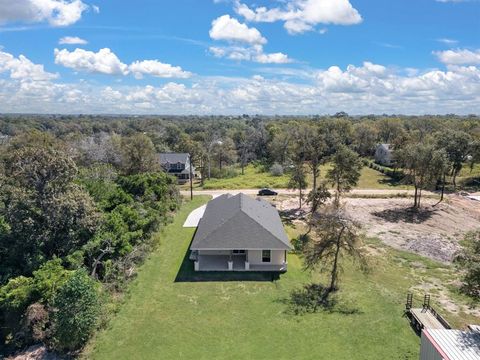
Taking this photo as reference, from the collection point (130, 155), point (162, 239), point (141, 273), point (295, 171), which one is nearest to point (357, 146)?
point (295, 171)

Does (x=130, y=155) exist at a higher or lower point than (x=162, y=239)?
higher

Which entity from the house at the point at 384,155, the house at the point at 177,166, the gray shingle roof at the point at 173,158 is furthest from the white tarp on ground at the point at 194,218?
the house at the point at 384,155

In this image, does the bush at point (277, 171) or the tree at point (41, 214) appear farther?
the bush at point (277, 171)

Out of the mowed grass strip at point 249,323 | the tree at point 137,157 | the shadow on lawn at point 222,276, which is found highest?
the tree at point 137,157

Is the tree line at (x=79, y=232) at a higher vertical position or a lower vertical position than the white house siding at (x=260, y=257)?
higher

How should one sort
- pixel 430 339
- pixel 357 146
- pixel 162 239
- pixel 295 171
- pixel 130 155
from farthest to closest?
1. pixel 357 146
2. pixel 130 155
3. pixel 295 171
4. pixel 162 239
5. pixel 430 339

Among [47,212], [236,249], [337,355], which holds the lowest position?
[337,355]

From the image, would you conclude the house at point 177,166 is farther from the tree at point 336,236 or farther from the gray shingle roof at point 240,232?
the tree at point 336,236

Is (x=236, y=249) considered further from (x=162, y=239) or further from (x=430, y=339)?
(x=430, y=339)
